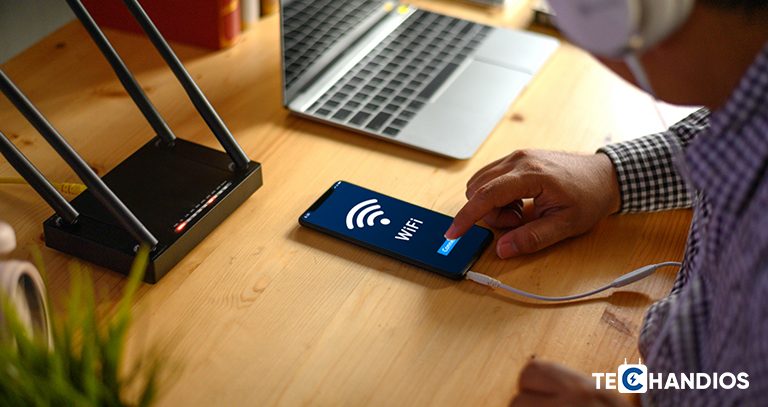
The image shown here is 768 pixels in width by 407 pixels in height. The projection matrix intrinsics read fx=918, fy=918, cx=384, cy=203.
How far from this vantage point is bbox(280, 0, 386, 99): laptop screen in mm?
1284

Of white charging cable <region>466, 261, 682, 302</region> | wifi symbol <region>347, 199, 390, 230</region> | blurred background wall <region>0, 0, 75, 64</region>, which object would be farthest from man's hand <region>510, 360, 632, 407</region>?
blurred background wall <region>0, 0, 75, 64</region>

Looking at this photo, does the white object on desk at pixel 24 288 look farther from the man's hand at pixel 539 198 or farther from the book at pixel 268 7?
the book at pixel 268 7

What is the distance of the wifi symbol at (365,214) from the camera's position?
3.54ft

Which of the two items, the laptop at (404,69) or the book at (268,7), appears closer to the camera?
the laptop at (404,69)

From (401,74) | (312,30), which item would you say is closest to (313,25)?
(312,30)

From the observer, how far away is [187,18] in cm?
141

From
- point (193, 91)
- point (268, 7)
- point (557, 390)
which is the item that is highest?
point (557, 390)

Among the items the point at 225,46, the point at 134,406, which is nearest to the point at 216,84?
the point at 225,46

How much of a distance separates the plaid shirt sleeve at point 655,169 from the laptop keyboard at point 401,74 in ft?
1.02

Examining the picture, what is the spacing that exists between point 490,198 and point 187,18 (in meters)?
0.61

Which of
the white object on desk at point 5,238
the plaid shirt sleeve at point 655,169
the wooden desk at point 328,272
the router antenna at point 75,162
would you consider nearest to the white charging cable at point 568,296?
the wooden desk at point 328,272

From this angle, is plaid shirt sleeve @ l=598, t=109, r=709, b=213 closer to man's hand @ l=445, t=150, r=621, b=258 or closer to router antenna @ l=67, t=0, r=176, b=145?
man's hand @ l=445, t=150, r=621, b=258

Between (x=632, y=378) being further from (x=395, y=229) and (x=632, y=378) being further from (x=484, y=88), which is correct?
(x=484, y=88)

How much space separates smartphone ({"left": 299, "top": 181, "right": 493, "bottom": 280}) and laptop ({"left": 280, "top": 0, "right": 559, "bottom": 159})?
15cm
